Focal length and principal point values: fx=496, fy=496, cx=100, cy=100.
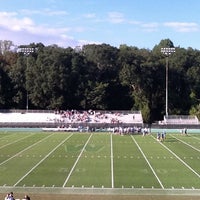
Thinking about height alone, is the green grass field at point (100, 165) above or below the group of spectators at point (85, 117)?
below

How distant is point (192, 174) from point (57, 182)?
7379mm

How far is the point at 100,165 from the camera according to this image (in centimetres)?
2909

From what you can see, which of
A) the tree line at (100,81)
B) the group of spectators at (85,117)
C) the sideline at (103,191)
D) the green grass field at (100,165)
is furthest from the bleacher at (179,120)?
the sideline at (103,191)

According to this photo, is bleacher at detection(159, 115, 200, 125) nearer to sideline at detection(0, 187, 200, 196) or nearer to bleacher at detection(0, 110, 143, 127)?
bleacher at detection(0, 110, 143, 127)

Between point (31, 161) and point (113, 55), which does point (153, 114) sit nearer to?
point (113, 55)

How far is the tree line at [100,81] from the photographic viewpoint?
7212cm

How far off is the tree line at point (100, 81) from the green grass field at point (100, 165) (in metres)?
29.1

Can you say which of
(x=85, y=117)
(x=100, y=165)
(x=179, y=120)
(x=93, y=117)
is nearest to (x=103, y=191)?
(x=100, y=165)

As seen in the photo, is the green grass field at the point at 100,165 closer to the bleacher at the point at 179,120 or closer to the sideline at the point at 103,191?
the sideline at the point at 103,191

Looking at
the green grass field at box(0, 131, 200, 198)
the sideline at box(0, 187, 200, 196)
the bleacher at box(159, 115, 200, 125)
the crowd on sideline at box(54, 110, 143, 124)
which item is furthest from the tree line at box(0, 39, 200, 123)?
the sideline at box(0, 187, 200, 196)

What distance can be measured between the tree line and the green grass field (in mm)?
29095

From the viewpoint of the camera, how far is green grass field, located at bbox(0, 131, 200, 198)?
77.5ft

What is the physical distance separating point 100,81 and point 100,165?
4719 centimetres

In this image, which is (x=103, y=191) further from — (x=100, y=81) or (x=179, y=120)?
(x=100, y=81)
